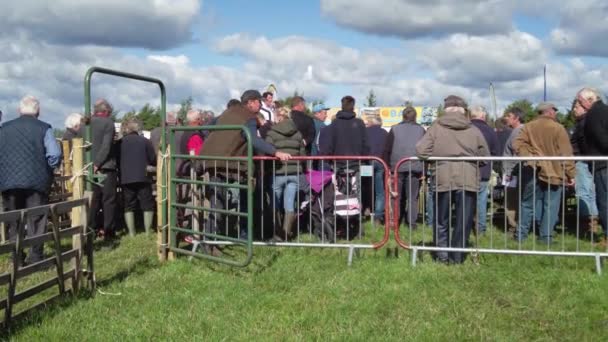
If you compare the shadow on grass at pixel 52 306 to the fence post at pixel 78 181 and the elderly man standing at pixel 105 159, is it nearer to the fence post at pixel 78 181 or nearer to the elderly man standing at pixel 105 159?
the fence post at pixel 78 181

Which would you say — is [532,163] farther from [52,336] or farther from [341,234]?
[52,336]

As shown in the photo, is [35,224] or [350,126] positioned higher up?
A: [350,126]

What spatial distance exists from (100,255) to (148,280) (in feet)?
6.28

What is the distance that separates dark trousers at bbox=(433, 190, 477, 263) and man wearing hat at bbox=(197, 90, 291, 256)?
1959 millimetres

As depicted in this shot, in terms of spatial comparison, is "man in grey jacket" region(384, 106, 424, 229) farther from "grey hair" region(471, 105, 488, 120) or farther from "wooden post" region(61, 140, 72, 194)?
"wooden post" region(61, 140, 72, 194)

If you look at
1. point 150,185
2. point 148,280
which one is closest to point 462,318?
point 148,280

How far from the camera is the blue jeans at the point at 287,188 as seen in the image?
873cm

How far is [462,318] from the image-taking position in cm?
547

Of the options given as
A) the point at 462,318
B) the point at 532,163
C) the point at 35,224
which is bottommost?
the point at 462,318

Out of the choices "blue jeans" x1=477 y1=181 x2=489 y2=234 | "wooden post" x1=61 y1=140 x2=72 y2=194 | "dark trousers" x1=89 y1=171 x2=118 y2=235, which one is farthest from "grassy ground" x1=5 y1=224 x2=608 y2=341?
"wooden post" x1=61 y1=140 x2=72 y2=194

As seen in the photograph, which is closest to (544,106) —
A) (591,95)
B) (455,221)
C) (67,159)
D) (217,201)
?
(591,95)

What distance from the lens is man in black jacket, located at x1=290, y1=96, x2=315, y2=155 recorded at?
34.7 feet

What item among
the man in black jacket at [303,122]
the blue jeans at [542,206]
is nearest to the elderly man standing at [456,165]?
the blue jeans at [542,206]

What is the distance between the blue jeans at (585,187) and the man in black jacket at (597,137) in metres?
0.45
